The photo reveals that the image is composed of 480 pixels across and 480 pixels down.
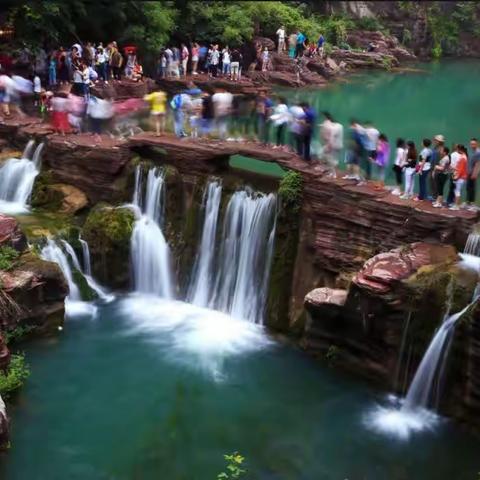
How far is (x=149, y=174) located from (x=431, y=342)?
902 cm

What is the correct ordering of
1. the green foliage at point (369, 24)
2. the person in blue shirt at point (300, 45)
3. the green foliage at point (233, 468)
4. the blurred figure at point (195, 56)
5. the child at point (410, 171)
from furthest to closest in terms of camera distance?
1. the green foliage at point (369, 24)
2. the person in blue shirt at point (300, 45)
3. the blurred figure at point (195, 56)
4. the child at point (410, 171)
5. the green foliage at point (233, 468)

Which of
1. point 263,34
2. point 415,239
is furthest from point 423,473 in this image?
point 263,34

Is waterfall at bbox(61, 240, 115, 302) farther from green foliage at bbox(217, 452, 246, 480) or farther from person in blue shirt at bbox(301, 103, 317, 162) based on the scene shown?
green foliage at bbox(217, 452, 246, 480)

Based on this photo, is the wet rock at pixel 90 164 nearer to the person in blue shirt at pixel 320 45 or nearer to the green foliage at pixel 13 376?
the green foliage at pixel 13 376

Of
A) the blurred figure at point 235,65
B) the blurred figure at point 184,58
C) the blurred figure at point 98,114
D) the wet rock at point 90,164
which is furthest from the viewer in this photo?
the blurred figure at point 235,65

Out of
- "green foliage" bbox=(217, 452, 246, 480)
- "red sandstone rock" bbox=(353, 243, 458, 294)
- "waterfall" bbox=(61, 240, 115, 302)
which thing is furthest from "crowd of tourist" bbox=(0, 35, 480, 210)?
"green foliage" bbox=(217, 452, 246, 480)

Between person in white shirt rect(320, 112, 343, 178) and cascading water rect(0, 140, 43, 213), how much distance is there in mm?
8492

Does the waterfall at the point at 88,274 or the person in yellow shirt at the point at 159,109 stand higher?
the person in yellow shirt at the point at 159,109

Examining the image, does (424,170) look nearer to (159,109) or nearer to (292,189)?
(292,189)

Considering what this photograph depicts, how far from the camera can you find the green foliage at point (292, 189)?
17.3 metres

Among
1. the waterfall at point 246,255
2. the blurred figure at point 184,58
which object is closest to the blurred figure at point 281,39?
the blurred figure at point 184,58

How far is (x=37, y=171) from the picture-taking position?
69.1 ft

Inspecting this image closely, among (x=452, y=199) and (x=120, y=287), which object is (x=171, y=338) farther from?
(x=452, y=199)

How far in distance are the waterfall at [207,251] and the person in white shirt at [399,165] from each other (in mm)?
4484
